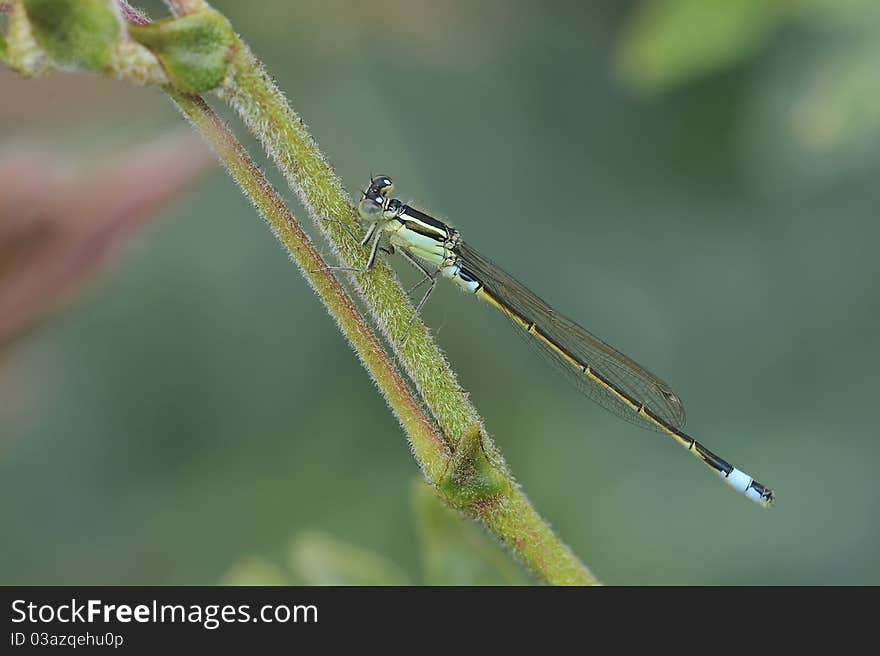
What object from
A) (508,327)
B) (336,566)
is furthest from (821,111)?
(336,566)

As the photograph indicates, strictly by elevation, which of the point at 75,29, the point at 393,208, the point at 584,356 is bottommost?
the point at 75,29

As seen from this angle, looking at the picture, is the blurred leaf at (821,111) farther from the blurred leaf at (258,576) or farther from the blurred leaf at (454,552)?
the blurred leaf at (258,576)

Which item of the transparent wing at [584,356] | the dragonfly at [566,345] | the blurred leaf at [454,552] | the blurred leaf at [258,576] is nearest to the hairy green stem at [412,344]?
the blurred leaf at [454,552]

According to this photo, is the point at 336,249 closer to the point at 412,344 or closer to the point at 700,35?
the point at 412,344

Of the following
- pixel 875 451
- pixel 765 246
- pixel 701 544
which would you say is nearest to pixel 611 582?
pixel 701 544

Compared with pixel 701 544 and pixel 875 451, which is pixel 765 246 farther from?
pixel 701 544

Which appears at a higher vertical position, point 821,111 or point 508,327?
point 508,327
